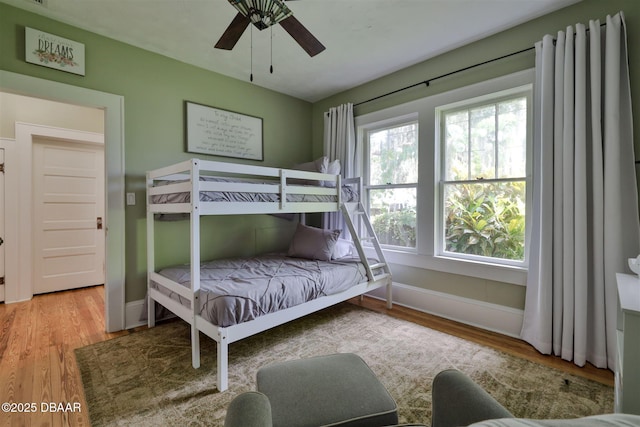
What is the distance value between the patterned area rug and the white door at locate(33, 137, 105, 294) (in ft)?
6.87

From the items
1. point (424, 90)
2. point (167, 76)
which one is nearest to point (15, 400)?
point (167, 76)

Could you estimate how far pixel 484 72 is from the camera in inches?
102

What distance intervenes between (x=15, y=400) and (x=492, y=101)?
13.0 feet

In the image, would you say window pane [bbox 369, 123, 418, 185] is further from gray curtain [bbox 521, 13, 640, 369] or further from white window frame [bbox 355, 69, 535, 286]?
gray curtain [bbox 521, 13, 640, 369]

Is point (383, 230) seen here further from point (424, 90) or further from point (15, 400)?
point (15, 400)

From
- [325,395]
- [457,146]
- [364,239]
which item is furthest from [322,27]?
[325,395]

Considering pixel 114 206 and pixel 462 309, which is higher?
pixel 114 206

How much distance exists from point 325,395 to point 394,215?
2514mm

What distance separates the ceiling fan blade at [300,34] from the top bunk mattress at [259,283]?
63.8 inches

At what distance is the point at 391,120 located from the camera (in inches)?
130

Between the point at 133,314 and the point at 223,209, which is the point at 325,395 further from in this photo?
the point at 133,314

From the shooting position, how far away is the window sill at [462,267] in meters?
2.46

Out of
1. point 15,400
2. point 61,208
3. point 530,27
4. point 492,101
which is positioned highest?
point 530,27

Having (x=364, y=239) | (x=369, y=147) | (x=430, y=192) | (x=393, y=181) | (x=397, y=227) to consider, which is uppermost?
(x=369, y=147)
